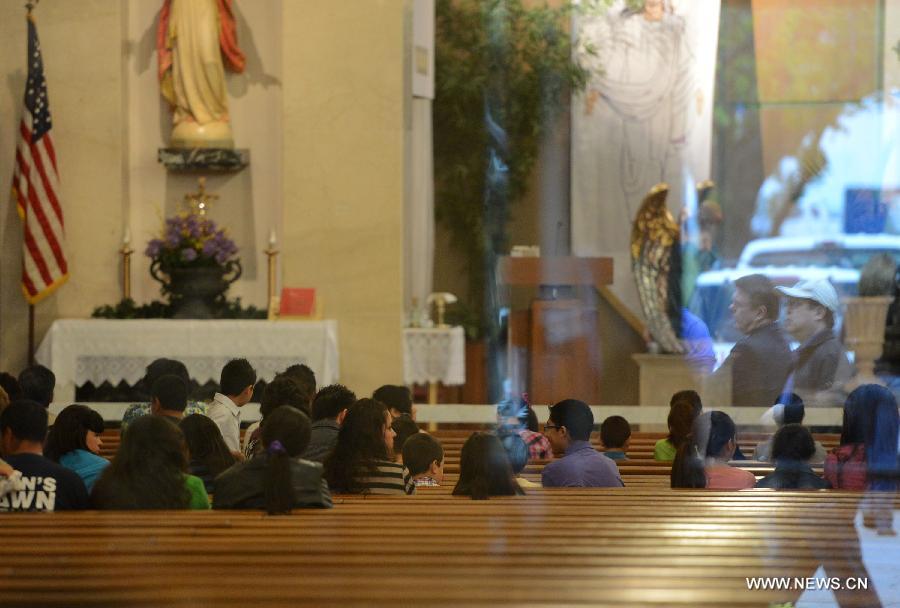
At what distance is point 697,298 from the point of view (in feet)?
37.1

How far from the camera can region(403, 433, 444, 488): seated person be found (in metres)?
4.98

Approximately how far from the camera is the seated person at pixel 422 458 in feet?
16.3

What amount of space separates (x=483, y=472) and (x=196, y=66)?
23.1 feet

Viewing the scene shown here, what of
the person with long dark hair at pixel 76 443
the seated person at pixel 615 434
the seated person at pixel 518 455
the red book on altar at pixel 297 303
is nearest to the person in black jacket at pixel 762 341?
the seated person at pixel 518 455

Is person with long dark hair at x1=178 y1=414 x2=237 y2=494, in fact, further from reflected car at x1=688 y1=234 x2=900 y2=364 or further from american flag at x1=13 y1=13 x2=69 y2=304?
reflected car at x1=688 y1=234 x2=900 y2=364

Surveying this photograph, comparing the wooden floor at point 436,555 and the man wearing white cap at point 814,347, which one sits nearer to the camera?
the wooden floor at point 436,555

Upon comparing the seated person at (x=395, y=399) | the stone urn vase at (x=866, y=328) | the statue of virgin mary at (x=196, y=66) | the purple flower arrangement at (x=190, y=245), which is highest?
the statue of virgin mary at (x=196, y=66)

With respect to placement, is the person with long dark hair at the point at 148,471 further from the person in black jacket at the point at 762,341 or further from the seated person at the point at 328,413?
the person in black jacket at the point at 762,341

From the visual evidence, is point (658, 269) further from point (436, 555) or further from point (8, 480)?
point (436, 555)

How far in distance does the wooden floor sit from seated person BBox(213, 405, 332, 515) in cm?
8

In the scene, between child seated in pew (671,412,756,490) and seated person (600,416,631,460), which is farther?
seated person (600,416,631,460)

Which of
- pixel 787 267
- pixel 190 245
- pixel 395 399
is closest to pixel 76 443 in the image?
pixel 395 399

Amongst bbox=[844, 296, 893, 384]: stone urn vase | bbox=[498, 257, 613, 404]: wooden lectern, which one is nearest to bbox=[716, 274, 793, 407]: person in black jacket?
bbox=[844, 296, 893, 384]: stone urn vase

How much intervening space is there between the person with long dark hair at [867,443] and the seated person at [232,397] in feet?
7.42
